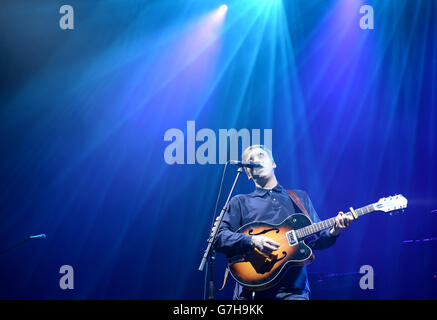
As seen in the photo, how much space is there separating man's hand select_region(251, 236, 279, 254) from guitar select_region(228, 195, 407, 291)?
44mm

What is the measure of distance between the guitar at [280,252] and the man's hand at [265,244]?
0.04 m

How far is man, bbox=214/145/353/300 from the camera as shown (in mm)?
3613

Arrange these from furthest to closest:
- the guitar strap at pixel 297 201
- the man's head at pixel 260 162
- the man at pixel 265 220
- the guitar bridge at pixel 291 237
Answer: the man's head at pixel 260 162 < the guitar strap at pixel 297 201 < the guitar bridge at pixel 291 237 < the man at pixel 265 220

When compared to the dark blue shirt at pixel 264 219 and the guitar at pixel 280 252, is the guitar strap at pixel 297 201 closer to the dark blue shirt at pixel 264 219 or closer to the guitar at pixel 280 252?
the dark blue shirt at pixel 264 219

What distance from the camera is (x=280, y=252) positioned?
12.2ft

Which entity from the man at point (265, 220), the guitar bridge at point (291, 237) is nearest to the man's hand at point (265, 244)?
the man at point (265, 220)

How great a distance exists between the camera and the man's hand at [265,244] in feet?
12.1

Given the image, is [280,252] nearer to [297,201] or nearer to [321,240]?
[321,240]

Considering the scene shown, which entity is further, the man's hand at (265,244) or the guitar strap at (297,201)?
the guitar strap at (297,201)

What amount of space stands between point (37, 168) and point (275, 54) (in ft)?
12.4

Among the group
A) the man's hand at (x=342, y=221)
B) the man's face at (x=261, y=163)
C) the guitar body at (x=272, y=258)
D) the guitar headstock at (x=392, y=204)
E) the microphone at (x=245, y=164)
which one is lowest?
the guitar body at (x=272, y=258)

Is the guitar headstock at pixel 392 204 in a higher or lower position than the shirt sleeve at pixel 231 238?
higher

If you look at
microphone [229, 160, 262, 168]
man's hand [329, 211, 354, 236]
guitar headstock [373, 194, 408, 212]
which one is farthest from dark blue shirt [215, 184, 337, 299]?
guitar headstock [373, 194, 408, 212]

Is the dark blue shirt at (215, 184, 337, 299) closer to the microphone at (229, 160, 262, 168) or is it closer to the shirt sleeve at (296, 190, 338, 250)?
the shirt sleeve at (296, 190, 338, 250)
